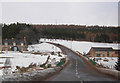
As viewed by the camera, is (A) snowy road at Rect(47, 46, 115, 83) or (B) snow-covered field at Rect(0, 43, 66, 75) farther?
(B) snow-covered field at Rect(0, 43, 66, 75)

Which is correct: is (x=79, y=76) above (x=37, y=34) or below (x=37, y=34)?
below

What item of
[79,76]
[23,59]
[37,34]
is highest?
[37,34]

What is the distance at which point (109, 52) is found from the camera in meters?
64.9

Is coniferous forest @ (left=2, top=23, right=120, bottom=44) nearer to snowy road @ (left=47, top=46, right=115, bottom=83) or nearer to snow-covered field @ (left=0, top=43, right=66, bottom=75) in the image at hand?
snow-covered field @ (left=0, top=43, right=66, bottom=75)

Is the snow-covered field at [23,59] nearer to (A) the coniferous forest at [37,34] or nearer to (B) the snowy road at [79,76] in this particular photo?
(B) the snowy road at [79,76]

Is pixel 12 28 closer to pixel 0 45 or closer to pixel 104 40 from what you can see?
pixel 0 45

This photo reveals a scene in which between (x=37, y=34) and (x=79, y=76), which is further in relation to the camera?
(x=37, y=34)

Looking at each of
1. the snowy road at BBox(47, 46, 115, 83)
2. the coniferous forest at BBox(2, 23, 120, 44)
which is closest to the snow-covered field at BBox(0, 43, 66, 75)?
the snowy road at BBox(47, 46, 115, 83)

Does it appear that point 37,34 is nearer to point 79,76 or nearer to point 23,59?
point 23,59

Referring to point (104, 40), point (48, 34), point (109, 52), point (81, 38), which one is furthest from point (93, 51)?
point (48, 34)

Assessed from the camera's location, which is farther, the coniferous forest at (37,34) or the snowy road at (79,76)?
the coniferous forest at (37,34)

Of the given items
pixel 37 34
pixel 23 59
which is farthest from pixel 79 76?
pixel 37 34

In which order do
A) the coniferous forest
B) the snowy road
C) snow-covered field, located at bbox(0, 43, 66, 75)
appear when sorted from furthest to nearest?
1. the coniferous forest
2. snow-covered field, located at bbox(0, 43, 66, 75)
3. the snowy road

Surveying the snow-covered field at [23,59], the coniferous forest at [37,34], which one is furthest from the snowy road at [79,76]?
the coniferous forest at [37,34]
